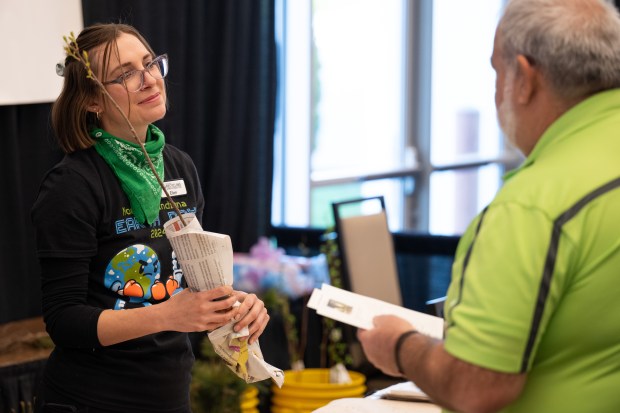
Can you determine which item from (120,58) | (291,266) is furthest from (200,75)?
(120,58)

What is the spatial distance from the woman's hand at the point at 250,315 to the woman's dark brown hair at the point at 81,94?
0.43 metres

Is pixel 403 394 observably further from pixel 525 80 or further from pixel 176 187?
pixel 525 80

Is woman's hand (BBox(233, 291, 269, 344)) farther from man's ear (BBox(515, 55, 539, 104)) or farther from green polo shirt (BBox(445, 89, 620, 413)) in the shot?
man's ear (BBox(515, 55, 539, 104))

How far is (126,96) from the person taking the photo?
6.15ft

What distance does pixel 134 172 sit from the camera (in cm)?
184

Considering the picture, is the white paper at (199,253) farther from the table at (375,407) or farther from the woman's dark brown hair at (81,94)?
the table at (375,407)

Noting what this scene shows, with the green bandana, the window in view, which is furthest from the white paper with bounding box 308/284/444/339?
the window

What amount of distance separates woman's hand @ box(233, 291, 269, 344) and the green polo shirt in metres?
0.57

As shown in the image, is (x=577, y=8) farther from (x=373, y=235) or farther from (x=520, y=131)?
(x=373, y=235)

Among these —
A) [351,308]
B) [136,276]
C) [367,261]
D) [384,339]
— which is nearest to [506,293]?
[384,339]

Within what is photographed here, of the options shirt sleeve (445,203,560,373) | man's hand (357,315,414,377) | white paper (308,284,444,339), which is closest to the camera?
shirt sleeve (445,203,560,373)

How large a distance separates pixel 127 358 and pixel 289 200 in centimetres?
361

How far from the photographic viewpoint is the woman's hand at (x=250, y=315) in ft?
5.79

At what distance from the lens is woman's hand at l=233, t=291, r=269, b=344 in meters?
1.76
